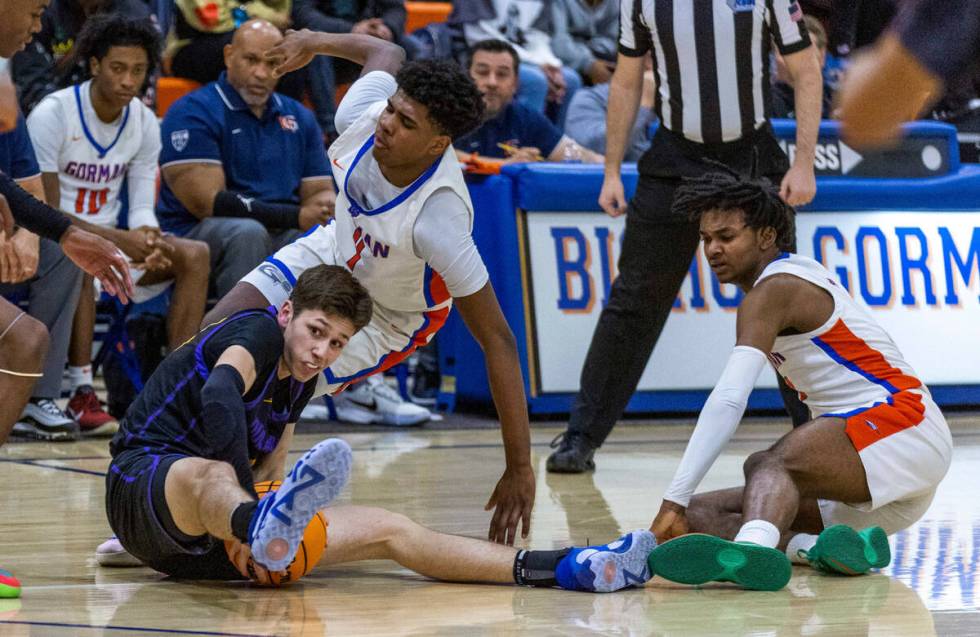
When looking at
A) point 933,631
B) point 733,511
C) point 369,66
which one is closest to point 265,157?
point 369,66

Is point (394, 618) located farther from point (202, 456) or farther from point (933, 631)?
point (933, 631)

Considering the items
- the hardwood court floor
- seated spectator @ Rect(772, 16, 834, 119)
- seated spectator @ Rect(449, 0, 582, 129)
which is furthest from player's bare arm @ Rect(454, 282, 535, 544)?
seated spectator @ Rect(449, 0, 582, 129)

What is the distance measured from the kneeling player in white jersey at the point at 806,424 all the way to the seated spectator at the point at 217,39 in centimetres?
484

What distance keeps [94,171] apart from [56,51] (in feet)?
4.50

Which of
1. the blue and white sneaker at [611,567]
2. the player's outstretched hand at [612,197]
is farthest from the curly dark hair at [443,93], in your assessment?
the player's outstretched hand at [612,197]

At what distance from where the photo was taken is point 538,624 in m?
3.39

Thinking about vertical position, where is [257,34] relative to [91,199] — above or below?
above

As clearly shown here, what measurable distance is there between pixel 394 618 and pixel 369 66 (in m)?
2.19

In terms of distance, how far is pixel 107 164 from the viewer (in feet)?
23.7

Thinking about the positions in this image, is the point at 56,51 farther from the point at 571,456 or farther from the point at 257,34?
the point at 571,456

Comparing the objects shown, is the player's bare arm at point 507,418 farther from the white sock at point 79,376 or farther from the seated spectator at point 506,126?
the seated spectator at point 506,126

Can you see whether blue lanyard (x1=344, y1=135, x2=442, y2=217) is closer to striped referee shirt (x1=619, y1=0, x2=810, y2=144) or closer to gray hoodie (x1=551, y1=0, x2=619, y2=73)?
striped referee shirt (x1=619, y1=0, x2=810, y2=144)

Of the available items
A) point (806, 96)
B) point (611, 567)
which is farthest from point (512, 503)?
point (806, 96)

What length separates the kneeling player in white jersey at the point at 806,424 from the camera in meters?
4.02
